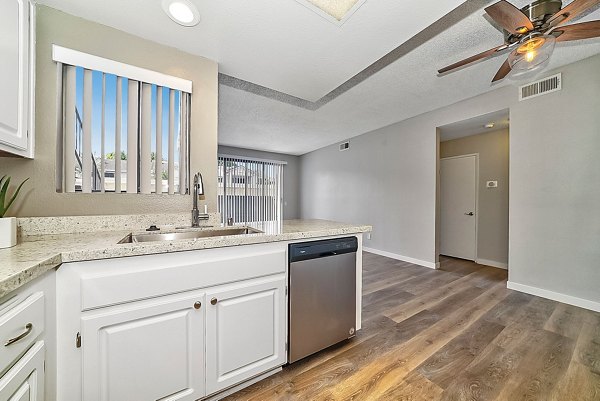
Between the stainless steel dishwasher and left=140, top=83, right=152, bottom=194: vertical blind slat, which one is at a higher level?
left=140, top=83, right=152, bottom=194: vertical blind slat

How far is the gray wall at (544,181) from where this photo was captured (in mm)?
2293

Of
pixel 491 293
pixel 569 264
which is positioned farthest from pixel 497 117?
pixel 491 293

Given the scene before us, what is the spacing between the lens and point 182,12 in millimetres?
1539

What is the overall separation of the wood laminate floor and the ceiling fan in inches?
84.7

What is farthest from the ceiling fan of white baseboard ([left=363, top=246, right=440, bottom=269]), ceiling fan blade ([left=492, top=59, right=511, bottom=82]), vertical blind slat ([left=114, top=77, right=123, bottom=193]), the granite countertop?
white baseboard ([left=363, top=246, right=440, bottom=269])

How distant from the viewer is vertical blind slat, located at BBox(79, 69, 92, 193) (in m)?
1.57

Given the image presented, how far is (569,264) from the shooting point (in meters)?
2.41

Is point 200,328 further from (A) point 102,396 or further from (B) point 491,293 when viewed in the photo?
(B) point 491,293

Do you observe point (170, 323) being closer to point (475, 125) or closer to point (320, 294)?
point (320, 294)

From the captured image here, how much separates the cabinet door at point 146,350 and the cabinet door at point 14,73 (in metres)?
1.06

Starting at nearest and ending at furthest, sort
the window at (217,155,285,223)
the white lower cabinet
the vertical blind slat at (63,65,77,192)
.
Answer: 1. the white lower cabinet
2. the vertical blind slat at (63,65,77,192)
3. the window at (217,155,285,223)

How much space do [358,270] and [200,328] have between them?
116cm

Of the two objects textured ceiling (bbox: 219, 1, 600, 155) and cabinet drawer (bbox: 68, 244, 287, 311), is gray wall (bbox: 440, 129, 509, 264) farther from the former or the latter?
cabinet drawer (bbox: 68, 244, 287, 311)

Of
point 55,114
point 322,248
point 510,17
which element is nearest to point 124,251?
point 322,248
